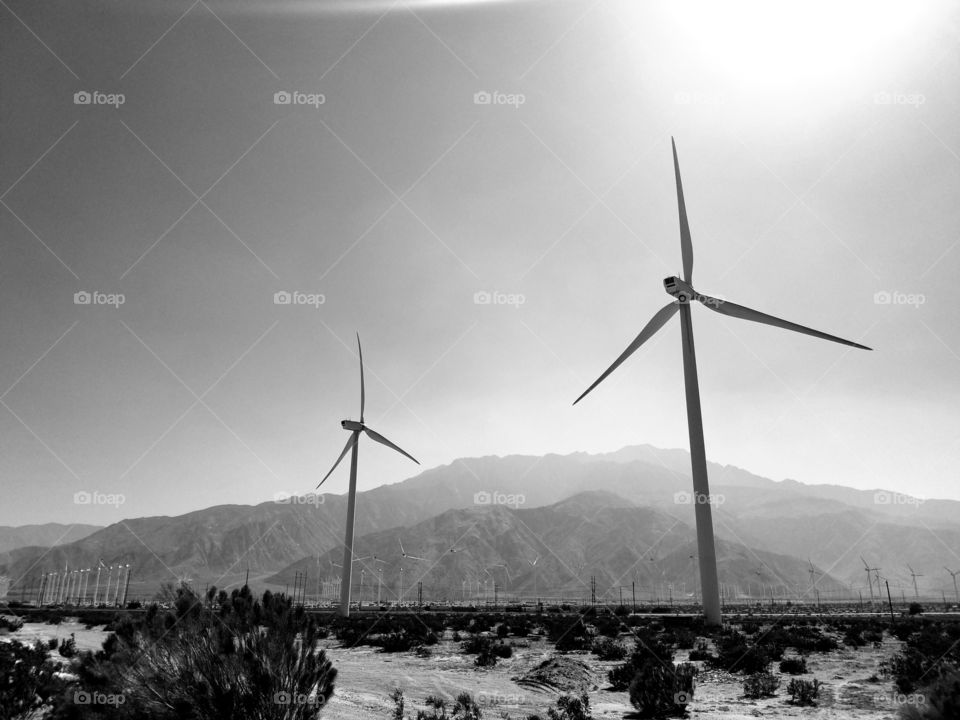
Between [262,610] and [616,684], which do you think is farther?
[616,684]

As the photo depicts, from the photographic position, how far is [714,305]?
134 feet

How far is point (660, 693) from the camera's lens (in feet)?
54.0

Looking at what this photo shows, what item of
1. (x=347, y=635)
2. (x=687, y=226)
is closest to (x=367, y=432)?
(x=347, y=635)

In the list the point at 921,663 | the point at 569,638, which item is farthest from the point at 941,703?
the point at 569,638

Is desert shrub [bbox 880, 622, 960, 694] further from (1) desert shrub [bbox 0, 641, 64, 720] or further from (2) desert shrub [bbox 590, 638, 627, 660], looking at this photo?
(1) desert shrub [bbox 0, 641, 64, 720]

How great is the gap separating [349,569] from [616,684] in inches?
1861

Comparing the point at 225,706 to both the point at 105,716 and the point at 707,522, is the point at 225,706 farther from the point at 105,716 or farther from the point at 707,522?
the point at 707,522

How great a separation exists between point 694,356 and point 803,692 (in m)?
23.9

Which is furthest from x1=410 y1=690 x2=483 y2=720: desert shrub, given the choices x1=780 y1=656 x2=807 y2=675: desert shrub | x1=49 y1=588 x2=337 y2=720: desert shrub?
x1=780 y1=656 x2=807 y2=675: desert shrub

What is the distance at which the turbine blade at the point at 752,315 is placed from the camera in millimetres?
35031

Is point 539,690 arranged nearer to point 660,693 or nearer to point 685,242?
point 660,693

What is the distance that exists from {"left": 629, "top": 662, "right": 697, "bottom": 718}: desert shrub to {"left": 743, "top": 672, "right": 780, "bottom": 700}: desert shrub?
99.7 inches

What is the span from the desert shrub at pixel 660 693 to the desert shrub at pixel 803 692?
3157 mm

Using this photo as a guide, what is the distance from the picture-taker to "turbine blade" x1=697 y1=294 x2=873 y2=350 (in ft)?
115
